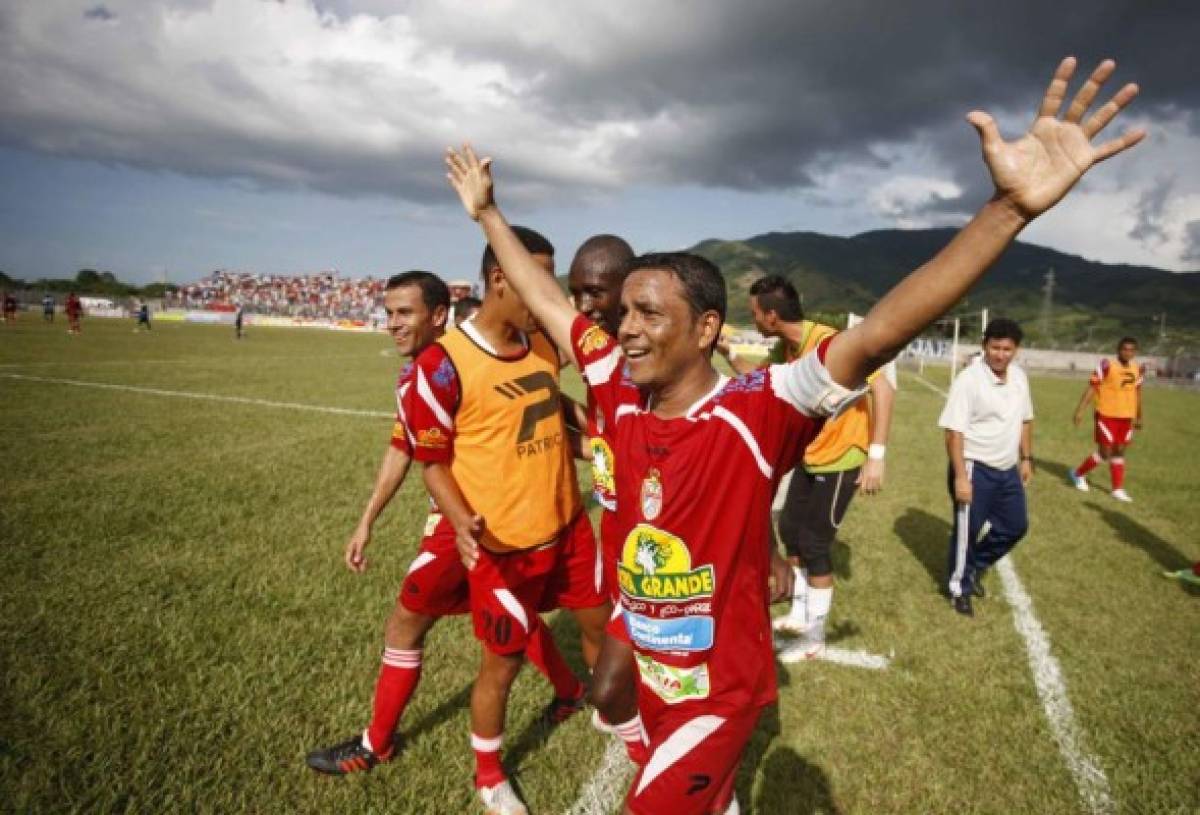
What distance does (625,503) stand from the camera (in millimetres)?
2172

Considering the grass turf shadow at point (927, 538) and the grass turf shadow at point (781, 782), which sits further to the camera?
the grass turf shadow at point (927, 538)

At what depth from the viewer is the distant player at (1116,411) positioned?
9938mm

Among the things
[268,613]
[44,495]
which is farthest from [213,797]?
[44,495]

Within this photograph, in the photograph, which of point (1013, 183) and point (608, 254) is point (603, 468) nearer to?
point (608, 254)

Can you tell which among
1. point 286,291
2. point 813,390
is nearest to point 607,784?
point 813,390

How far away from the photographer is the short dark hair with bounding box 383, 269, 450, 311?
12.5 feet

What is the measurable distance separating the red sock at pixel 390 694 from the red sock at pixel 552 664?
2.10 ft

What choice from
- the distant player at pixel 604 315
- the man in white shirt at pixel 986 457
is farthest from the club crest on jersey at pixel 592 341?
the man in white shirt at pixel 986 457

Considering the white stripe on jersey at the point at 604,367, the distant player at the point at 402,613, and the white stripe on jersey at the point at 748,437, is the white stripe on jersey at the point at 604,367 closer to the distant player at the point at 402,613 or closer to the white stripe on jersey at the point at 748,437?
the white stripe on jersey at the point at 748,437

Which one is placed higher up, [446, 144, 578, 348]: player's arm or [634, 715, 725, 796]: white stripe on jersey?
[446, 144, 578, 348]: player's arm

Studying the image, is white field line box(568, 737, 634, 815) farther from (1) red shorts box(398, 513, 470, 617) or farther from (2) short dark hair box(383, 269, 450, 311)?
(2) short dark hair box(383, 269, 450, 311)

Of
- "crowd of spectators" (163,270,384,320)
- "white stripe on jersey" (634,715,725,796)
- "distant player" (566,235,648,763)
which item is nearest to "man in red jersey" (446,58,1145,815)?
"white stripe on jersey" (634,715,725,796)

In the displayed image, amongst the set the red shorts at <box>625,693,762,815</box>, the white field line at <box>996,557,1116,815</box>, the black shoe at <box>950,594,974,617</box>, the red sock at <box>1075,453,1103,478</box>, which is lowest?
the white field line at <box>996,557,1116,815</box>

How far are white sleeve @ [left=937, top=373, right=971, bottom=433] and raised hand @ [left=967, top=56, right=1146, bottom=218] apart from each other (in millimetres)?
4350
